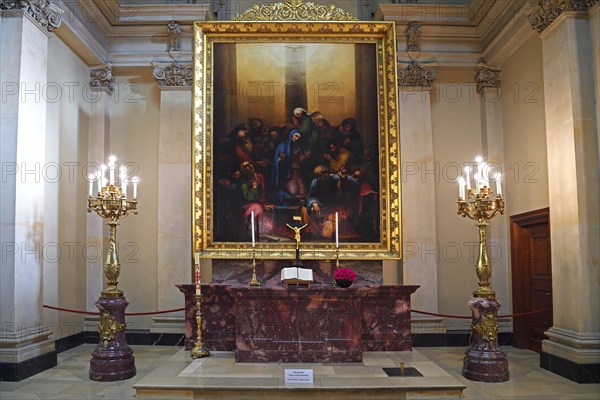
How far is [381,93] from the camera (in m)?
10.1

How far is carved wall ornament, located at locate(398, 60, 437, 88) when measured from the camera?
11164 mm

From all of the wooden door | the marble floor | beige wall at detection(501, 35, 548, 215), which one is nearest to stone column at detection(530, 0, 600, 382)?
the marble floor

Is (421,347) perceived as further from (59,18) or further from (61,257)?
(59,18)

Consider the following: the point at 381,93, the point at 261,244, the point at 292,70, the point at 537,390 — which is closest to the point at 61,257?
the point at 261,244

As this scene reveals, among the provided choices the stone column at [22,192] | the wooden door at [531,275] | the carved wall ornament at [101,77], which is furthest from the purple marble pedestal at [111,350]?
the wooden door at [531,275]

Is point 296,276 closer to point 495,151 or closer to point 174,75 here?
point 174,75

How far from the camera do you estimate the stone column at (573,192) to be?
25.3 feet

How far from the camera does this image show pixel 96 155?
11109 millimetres

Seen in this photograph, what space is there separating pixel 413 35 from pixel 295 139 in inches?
122

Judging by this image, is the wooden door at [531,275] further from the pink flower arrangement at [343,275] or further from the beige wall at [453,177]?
the pink flower arrangement at [343,275]

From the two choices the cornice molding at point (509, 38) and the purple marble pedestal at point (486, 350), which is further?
the cornice molding at point (509, 38)

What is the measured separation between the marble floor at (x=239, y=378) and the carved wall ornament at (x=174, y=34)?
217 inches

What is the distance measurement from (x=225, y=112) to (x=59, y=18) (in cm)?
284

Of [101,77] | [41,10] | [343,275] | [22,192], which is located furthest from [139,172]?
[343,275]
